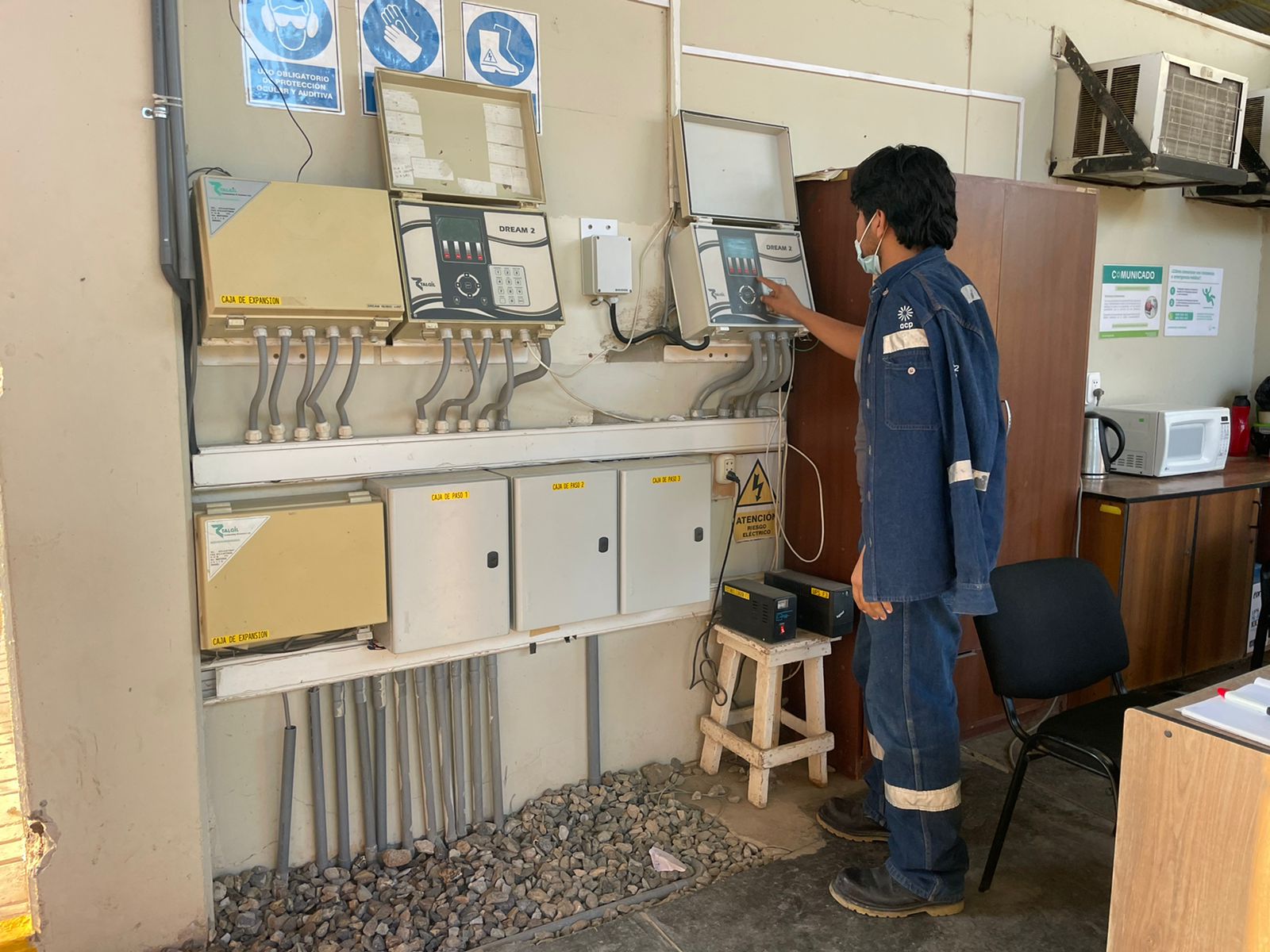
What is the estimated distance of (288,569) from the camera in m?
2.06

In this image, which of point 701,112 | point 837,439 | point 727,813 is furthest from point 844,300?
point 727,813

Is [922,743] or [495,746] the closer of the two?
[922,743]

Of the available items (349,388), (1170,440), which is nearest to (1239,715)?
(349,388)

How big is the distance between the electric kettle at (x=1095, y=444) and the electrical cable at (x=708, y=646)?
137 cm

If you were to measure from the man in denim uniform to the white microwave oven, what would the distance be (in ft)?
5.71

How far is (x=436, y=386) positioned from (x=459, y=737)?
3.09 ft

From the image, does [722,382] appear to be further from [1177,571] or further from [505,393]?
[1177,571]

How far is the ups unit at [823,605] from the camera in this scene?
267 centimetres

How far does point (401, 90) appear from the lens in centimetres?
220

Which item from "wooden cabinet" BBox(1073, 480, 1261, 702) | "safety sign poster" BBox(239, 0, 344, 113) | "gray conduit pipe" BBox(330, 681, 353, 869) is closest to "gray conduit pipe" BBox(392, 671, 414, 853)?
"gray conduit pipe" BBox(330, 681, 353, 869)

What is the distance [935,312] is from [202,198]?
154cm

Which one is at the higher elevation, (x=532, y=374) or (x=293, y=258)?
(x=293, y=258)

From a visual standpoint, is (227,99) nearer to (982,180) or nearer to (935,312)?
(935,312)

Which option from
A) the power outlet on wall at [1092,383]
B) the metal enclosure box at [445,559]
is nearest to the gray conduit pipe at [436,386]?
the metal enclosure box at [445,559]
